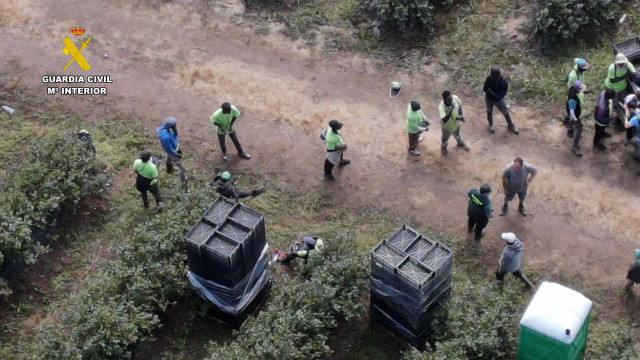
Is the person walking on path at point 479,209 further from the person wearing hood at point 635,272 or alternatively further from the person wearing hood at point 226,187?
the person wearing hood at point 226,187

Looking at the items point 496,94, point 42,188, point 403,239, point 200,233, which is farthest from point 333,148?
point 42,188

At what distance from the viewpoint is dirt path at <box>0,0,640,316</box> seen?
14227mm

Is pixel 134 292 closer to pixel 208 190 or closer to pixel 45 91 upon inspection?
pixel 208 190

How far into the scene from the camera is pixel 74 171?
1437 cm

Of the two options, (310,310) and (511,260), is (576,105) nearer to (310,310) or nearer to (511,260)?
(511,260)

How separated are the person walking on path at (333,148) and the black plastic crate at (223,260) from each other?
336 cm

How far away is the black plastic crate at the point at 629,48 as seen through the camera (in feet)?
52.2

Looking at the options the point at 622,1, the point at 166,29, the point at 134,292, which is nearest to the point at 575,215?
the point at 622,1

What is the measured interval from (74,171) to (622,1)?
11845mm

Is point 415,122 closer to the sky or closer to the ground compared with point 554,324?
closer to the sky

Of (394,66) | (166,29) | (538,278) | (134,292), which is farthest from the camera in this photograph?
(166,29)

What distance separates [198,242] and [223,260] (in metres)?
0.49

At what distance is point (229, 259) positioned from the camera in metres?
11.7

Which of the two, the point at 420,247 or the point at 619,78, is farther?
the point at 619,78
